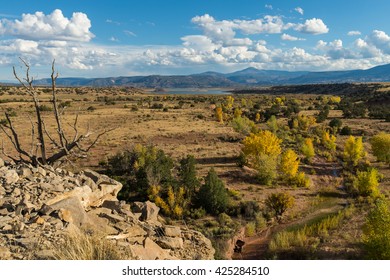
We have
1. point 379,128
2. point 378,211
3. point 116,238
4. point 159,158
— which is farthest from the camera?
point 379,128

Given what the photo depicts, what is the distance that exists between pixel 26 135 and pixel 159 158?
23.5 m

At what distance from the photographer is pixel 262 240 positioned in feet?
69.9

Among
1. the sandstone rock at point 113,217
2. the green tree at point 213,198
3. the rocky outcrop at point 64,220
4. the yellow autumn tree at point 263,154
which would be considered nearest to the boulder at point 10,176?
the rocky outcrop at point 64,220

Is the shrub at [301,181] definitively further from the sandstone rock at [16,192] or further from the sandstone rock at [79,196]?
the sandstone rock at [16,192]

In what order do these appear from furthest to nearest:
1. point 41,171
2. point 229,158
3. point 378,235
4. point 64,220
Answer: point 229,158 < point 378,235 < point 41,171 < point 64,220

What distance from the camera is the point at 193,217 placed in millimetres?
23484

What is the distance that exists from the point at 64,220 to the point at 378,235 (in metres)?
14.2

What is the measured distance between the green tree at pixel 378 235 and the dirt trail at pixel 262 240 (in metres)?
5.48

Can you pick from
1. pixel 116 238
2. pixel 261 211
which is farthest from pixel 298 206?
pixel 116 238

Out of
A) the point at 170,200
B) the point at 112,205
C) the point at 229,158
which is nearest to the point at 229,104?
the point at 229,158

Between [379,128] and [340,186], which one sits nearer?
[340,186]

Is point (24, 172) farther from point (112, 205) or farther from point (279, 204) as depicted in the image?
point (279, 204)

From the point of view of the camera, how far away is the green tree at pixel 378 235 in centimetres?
1501

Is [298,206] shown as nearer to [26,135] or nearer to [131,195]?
[131,195]
